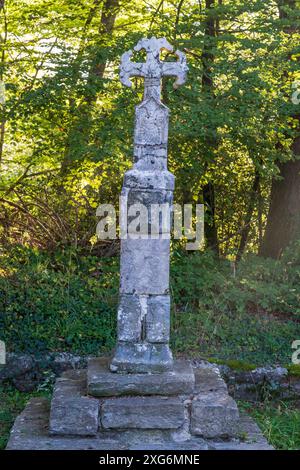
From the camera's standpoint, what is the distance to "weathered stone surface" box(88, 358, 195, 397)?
620 cm

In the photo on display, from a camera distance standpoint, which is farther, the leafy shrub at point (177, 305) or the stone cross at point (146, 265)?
the leafy shrub at point (177, 305)

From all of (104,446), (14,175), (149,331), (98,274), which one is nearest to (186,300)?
(98,274)

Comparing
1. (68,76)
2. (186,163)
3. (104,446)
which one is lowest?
(104,446)

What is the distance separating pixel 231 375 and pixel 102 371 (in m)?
2.45

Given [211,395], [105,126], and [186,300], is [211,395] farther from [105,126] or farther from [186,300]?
[105,126]

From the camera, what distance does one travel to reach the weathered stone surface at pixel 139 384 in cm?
620

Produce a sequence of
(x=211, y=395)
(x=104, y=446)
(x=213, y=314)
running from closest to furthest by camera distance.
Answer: (x=104, y=446) < (x=211, y=395) < (x=213, y=314)

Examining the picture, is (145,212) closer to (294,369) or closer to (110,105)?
(294,369)

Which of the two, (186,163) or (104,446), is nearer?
(104,446)

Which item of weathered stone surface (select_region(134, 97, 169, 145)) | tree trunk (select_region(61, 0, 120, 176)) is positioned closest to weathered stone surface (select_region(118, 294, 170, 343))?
weathered stone surface (select_region(134, 97, 169, 145))

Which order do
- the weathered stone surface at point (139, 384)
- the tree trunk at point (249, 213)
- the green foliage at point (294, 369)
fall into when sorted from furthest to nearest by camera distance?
the tree trunk at point (249, 213)
the green foliage at point (294, 369)
the weathered stone surface at point (139, 384)

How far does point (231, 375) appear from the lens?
840cm

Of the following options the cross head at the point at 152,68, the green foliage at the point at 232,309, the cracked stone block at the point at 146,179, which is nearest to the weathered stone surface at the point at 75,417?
the cracked stone block at the point at 146,179

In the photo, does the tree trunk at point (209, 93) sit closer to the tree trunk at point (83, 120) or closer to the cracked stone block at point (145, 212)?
the tree trunk at point (83, 120)
